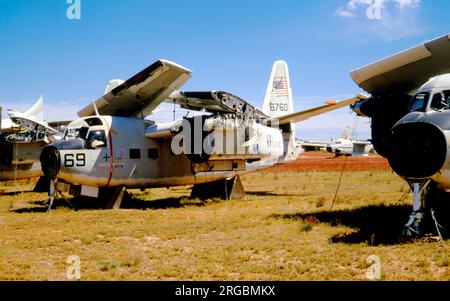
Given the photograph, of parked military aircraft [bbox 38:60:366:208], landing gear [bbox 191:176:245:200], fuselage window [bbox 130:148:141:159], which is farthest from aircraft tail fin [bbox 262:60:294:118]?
fuselage window [bbox 130:148:141:159]

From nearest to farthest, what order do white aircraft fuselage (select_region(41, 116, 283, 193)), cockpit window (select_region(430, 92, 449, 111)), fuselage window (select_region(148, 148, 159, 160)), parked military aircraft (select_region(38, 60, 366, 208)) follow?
cockpit window (select_region(430, 92, 449, 111)) < white aircraft fuselage (select_region(41, 116, 283, 193)) < parked military aircraft (select_region(38, 60, 366, 208)) < fuselage window (select_region(148, 148, 159, 160))

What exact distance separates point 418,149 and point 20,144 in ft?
59.2

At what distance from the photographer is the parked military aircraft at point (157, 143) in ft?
50.8

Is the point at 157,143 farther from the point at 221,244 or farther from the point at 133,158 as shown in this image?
the point at 221,244

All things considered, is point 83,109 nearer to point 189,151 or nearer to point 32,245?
point 189,151

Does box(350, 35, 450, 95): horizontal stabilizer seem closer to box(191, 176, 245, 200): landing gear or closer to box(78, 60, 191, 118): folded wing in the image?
box(78, 60, 191, 118): folded wing

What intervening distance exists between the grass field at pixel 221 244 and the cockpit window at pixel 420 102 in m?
2.69

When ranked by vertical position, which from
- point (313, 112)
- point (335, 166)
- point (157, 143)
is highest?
point (313, 112)

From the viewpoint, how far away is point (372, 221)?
11789mm

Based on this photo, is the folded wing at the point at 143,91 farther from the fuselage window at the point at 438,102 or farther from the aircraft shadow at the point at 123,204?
the fuselage window at the point at 438,102

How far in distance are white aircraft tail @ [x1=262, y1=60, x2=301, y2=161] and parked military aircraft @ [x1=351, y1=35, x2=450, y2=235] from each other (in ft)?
27.0

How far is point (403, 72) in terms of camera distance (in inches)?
512

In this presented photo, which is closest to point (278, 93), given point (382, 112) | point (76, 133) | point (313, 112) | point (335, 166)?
point (313, 112)

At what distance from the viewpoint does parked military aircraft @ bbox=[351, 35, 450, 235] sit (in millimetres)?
8844
